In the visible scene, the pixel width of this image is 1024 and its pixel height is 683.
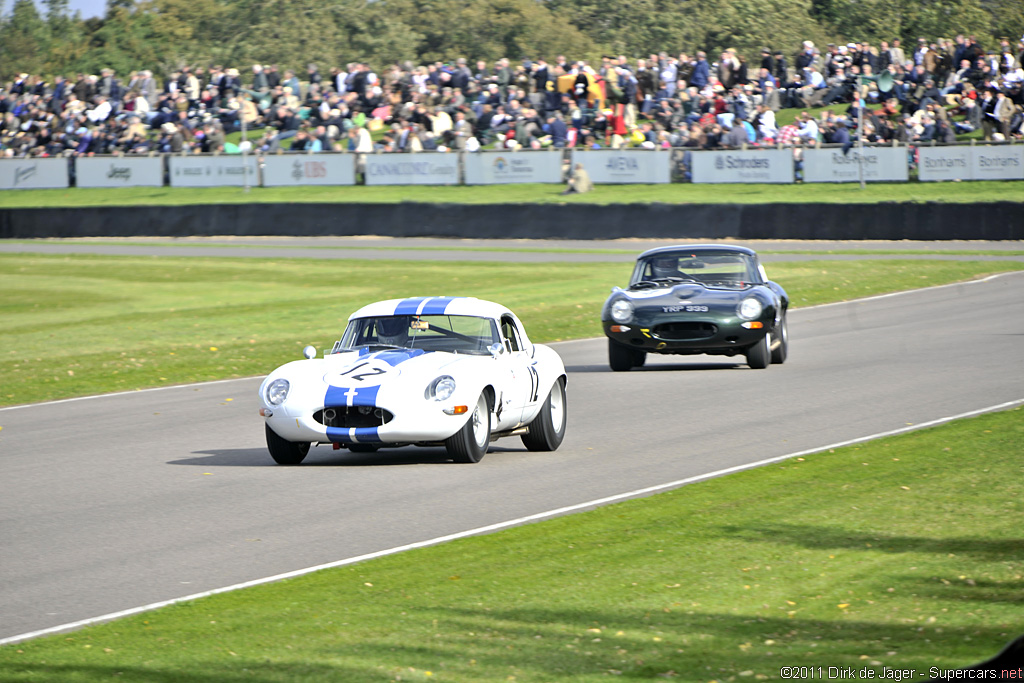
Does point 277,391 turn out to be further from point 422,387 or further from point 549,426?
point 549,426

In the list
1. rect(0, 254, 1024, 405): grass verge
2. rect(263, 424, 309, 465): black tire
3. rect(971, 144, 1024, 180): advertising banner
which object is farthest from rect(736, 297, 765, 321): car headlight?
rect(971, 144, 1024, 180): advertising banner

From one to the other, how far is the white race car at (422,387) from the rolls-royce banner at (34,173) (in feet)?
132

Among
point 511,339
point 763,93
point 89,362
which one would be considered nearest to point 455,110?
point 763,93

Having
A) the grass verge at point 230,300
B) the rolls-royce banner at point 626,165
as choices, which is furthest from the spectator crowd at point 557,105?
the grass verge at point 230,300

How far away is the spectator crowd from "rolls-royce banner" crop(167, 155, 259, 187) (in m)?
0.74

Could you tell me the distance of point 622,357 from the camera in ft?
51.7

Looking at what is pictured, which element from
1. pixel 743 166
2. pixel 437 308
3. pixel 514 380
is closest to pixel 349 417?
pixel 514 380

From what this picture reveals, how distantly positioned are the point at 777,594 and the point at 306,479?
175 inches

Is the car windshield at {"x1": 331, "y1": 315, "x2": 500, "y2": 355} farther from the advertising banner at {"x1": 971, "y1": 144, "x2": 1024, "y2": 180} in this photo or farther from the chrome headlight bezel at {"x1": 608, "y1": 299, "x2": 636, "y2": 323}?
the advertising banner at {"x1": 971, "y1": 144, "x2": 1024, "y2": 180}

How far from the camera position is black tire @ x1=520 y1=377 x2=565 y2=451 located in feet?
35.0

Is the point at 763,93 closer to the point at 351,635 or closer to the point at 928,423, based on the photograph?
the point at 928,423

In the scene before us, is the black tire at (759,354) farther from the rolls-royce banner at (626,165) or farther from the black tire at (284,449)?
the rolls-royce banner at (626,165)

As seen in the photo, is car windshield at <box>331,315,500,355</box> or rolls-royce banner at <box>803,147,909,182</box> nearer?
car windshield at <box>331,315,500,355</box>

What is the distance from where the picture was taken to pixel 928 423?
11273 mm
